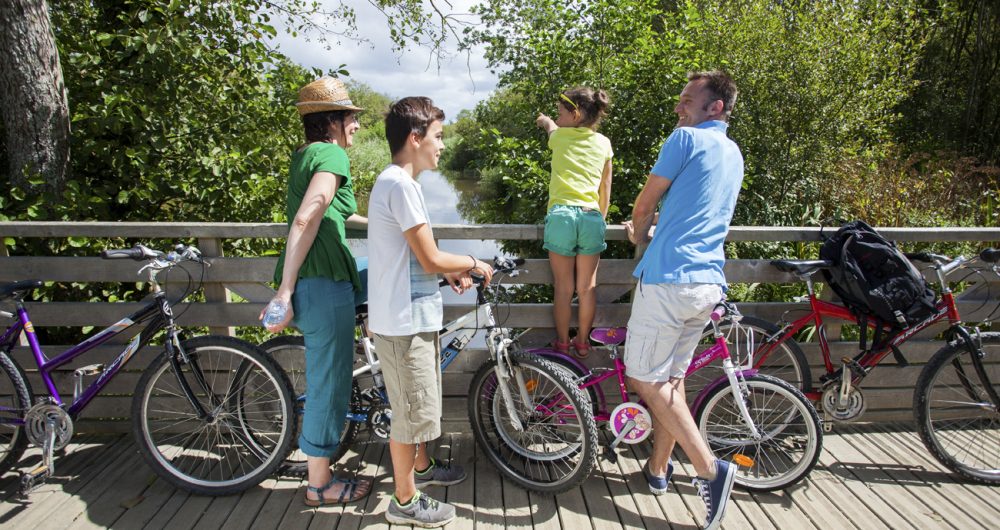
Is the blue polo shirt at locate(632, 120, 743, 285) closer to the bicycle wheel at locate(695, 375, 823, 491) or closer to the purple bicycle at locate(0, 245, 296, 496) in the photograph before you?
the bicycle wheel at locate(695, 375, 823, 491)

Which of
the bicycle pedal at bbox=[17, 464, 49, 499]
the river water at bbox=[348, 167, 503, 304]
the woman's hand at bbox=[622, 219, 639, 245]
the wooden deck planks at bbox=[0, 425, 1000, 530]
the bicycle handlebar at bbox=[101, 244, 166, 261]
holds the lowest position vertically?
the river water at bbox=[348, 167, 503, 304]

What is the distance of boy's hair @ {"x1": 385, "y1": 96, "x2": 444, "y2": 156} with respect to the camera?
7.29 feet

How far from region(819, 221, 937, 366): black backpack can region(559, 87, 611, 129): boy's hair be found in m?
1.38

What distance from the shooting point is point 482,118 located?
10781 mm

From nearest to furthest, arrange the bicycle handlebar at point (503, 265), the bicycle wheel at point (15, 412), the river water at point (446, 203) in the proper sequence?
the bicycle handlebar at point (503, 265)
the bicycle wheel at point (15, 412)
the river water at point (446, 203)

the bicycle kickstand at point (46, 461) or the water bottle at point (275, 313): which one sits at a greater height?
the water bottle at point (275, 313)

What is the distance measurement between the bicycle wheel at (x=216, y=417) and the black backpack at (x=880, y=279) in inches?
110

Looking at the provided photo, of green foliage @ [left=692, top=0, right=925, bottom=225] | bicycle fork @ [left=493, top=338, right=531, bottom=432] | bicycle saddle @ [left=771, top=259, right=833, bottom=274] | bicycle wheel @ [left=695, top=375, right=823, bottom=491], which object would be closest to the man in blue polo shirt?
bicycle wheel @ [left=695, top=375, right=823, bottom=491]

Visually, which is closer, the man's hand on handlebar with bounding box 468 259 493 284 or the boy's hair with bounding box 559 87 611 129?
the man's hand on handlebar with bounding box 468 259 493 284

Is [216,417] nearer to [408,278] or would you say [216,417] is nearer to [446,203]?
[408,278]

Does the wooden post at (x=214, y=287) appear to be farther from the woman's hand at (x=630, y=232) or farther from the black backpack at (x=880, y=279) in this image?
the black backpack at (x=880, y=279)

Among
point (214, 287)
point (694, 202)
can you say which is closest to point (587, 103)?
point (694, 202)

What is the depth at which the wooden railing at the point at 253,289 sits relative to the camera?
3.08 meters

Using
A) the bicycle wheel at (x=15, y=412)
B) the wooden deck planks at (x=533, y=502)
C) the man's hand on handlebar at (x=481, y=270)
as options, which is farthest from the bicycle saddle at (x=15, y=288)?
the man's hand on handlebar at (x=481, y=270)
